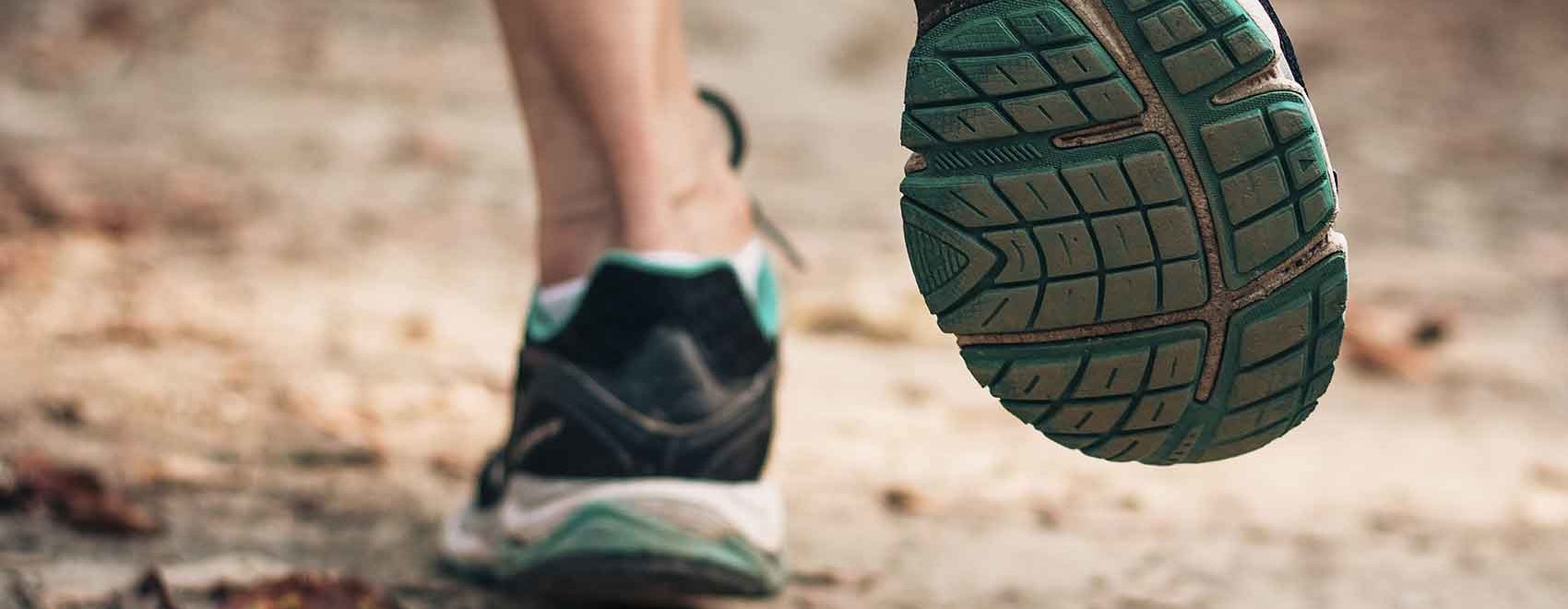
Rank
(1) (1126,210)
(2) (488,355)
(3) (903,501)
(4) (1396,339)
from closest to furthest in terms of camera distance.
Answer: (1) (1126,210) < (3) (903,501) < (2) (488,355) < (4) (1396,339)

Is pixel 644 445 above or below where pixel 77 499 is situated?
above

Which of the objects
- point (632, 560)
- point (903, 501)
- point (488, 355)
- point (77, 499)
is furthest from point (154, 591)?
point (488, 355)

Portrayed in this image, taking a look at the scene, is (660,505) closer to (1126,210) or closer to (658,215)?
(658,215)

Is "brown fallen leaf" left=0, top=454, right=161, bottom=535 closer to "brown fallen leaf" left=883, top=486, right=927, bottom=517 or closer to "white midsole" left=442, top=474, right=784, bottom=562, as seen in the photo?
"white midsole" left=442, top=474, right=784, bottom=562

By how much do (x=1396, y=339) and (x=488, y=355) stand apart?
1.52 m

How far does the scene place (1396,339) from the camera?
2523 millimetres

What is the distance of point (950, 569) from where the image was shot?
150cm

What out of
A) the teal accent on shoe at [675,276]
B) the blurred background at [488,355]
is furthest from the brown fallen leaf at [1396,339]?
the teal accent on shoe at [675,276]

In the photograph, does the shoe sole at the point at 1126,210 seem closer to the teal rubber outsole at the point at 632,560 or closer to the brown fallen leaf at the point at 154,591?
the teal rubber outsole at the point at 632,560

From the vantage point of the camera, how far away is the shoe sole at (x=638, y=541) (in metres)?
1.23

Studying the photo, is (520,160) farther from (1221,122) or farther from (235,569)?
(1221,122)

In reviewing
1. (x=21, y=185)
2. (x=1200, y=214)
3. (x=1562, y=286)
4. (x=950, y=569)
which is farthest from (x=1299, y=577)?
(x=21, y=185)

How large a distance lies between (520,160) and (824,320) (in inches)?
55.2

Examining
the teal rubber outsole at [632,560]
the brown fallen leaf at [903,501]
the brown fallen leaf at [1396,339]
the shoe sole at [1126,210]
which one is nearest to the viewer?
the shoe sole at [1126,210]
